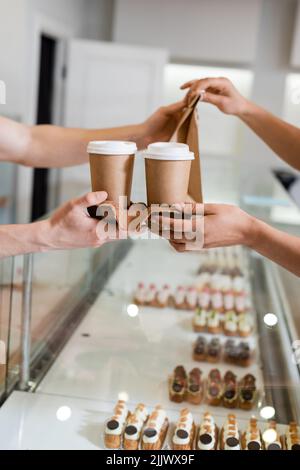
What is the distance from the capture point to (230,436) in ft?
4.22

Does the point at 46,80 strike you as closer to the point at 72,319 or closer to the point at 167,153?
the point at 72,319

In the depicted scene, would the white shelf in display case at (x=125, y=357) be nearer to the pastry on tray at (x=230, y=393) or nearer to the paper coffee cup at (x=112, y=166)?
the pastry on tray at (x=230, y=393)

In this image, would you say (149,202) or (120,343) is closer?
(149,202)

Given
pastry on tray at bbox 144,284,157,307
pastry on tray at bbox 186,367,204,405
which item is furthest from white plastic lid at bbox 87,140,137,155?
pastry on tray at bbox 144,284,157,307

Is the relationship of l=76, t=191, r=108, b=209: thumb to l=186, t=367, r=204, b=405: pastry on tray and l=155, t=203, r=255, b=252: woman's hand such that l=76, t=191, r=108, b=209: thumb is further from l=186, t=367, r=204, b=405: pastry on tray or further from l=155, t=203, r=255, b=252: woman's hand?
l=186, t=367, r=204, b=405: pastry on tray

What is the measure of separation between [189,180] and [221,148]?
101 inches

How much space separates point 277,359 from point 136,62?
135 inches

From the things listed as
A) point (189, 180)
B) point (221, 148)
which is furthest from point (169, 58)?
point (189, 180)

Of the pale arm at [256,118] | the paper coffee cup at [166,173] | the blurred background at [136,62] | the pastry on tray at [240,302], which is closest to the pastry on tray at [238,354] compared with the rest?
the pastry on tray at [240,302]

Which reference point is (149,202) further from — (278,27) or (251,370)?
(278,27)

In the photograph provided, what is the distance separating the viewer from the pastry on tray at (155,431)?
127 cm

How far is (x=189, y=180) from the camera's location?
105 centimetres

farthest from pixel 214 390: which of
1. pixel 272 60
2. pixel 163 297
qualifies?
pixel 272 60

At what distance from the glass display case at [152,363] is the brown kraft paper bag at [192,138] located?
1.76ft
